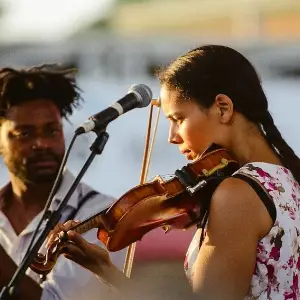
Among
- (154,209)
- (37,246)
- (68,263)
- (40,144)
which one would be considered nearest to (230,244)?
(154,209)

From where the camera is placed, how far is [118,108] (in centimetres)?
192

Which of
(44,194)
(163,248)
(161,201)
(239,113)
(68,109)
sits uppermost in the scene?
(239,113)

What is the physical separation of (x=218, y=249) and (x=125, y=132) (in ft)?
6.56

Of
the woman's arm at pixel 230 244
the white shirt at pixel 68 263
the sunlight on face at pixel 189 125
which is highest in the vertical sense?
the sunlight on face at pixel 189 125

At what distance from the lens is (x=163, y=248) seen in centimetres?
335

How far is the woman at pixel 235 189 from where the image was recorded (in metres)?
1.69

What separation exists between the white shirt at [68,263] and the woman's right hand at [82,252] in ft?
2.35

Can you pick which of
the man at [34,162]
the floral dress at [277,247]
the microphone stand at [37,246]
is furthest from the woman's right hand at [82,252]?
the man at [34,162]

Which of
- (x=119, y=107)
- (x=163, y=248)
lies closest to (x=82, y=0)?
(x=163, y=248)

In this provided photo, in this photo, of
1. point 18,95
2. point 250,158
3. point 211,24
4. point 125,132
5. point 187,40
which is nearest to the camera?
point 250,158

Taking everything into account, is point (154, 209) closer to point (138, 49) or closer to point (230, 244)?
point (230, 244)

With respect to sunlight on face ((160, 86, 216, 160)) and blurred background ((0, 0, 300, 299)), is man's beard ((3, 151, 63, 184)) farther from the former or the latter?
sunlight on face ((160, 86, 216, 160))

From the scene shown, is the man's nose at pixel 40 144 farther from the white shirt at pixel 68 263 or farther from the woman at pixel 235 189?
the woman at pixel 235 189

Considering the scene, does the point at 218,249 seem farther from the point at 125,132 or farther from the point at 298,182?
the point at 125,132
